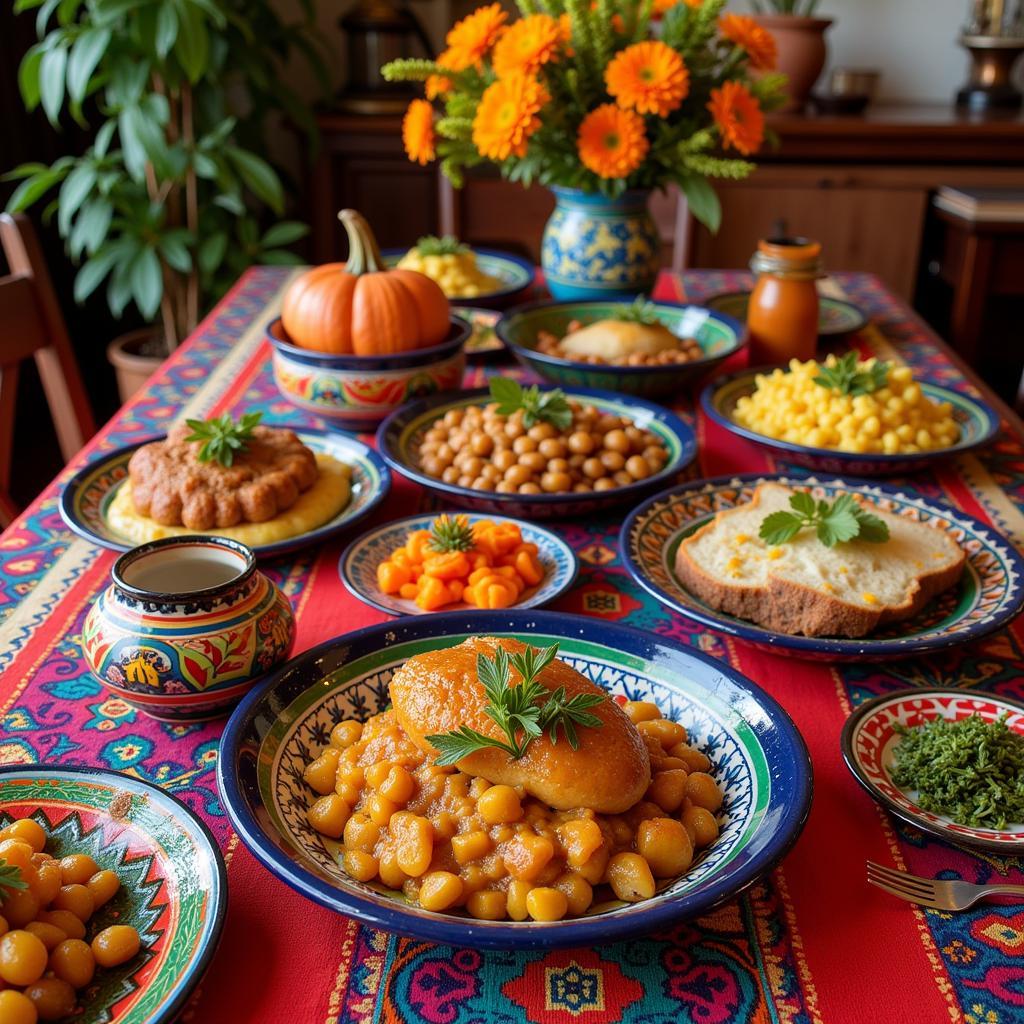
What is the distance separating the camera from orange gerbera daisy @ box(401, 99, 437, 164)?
230cm

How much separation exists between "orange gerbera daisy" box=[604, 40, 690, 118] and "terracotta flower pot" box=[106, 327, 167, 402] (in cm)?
208

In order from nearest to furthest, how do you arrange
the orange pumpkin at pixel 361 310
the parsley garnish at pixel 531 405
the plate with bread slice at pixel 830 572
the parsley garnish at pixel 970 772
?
the parsley garnish at pixel 970 772 < the plate with bread slice at pixel 830 572 < the parsley garnish at pixel 531 405 < the orange pumpkin at pixel 361 310

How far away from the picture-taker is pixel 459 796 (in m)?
0.91

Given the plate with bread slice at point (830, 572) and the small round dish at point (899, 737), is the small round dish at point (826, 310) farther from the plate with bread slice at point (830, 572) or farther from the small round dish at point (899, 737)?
the small round dish at point (899, 737)

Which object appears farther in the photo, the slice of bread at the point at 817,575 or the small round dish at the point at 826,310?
the small round dish at the point at 826,310

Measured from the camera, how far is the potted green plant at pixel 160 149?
10.6ft

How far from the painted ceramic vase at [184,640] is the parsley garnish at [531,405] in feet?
2.11

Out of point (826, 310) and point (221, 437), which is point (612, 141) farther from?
point (221, 437)

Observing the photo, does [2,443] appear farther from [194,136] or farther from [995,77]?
[995,77]

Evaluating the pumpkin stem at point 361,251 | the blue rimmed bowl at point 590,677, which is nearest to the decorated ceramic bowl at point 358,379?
the pumpkin stem at point 361,251

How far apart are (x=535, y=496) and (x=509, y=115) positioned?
37.1 inches

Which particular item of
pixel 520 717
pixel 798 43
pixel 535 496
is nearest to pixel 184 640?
pixel 520 717

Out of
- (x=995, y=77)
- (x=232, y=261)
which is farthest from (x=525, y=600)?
(x=995, y=77)

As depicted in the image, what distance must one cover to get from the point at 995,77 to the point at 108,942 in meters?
5.16
